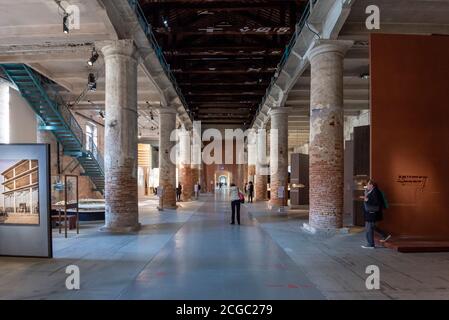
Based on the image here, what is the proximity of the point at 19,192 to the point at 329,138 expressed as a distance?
792cm

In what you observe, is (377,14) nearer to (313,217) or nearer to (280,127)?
(313,217)

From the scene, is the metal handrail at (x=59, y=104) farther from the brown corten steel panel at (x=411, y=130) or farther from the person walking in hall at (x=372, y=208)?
the person walking in hall at (x=372, y=208)

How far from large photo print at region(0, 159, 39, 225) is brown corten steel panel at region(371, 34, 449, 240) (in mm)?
7892

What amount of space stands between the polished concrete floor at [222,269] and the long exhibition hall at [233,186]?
0.04 metres

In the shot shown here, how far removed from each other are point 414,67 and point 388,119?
1.54 meters

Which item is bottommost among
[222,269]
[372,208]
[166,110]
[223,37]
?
[222,269]

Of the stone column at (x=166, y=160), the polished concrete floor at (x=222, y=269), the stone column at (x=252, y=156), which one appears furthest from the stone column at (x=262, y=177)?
the polished concrete floor at (x=222, y=269)

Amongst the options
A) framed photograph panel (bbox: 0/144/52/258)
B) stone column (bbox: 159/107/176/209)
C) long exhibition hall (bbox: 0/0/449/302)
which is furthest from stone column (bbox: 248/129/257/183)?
framed photograph panel (bbox: 0/144/52/258)

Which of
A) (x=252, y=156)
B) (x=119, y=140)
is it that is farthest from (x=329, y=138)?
(x=252, y=156)

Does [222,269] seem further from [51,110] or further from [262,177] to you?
[262,177]

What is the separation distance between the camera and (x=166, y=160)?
17906mm
